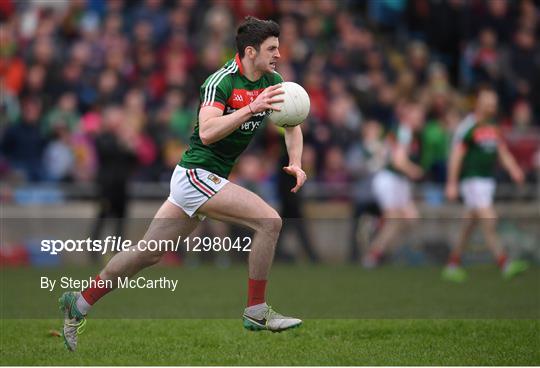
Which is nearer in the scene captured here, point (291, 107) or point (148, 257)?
point (291, 107)

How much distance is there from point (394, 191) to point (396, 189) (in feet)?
0.16

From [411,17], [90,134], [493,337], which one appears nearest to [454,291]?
[493,337]

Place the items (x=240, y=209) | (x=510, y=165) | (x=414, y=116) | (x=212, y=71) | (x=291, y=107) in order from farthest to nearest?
(x=212, y=71)
(x=414, y=116)
(x=510, y=165)
(x=240, y=209)
(x=291, y=107)

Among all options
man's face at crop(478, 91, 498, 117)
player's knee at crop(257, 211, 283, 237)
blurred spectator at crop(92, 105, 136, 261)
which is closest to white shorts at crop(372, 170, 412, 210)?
man's face at crop(478, 91, 498, 117)

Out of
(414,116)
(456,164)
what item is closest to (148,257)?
(456,164)


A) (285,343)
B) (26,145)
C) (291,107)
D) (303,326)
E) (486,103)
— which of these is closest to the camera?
(291,107)

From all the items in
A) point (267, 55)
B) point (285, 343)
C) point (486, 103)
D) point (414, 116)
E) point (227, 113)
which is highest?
point (267, 55)

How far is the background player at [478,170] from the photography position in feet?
52.7

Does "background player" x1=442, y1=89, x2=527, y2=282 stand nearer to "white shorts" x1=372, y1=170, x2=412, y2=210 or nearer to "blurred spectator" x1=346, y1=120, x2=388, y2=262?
"white shorts" x1=372, y1=170, x2=412, y2=210

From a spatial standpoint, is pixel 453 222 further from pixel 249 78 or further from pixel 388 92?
pixel 249 78

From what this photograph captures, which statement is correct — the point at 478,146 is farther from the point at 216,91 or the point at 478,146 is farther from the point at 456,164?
the point at 216,91

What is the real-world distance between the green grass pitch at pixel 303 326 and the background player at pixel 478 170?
913 mm

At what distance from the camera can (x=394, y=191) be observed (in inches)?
733

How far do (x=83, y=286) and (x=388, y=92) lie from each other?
12717 millimetres
